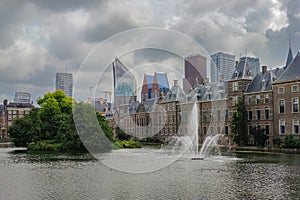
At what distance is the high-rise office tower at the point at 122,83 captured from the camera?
2373 centimetres

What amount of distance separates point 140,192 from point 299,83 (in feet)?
135

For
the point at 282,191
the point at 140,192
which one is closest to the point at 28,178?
the point at 140,192

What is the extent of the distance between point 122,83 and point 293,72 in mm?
36204

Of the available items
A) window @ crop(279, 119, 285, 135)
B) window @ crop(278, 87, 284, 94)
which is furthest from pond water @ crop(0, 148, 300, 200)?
window @ crop(278, 87, 284, 94)

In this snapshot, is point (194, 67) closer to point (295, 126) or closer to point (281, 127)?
point (295, 126)

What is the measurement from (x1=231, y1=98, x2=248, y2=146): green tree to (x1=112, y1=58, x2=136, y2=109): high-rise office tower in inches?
1344

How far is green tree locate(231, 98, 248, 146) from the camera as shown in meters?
60.1

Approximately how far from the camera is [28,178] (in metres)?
23.5

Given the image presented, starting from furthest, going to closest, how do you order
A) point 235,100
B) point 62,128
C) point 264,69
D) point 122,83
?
point 235,100, point 264,69, point 62,128, point 122,83

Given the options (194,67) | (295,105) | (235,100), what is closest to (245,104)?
(235,100)

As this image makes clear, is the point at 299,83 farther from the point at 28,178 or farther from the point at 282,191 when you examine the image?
the point at 28,178

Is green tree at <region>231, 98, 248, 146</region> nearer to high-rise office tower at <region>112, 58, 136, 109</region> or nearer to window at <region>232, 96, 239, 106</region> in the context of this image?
window at <region>232, 96, 239, 106</region>

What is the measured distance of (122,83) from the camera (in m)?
25.8

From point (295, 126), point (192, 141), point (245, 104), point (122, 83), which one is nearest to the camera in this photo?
point (122, 83)
